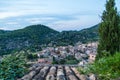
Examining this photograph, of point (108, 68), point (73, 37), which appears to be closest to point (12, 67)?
point (108, 68)

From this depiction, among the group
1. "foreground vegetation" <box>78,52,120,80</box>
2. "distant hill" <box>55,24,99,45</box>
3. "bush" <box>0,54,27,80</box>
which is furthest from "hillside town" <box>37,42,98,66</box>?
"distant hill" <box>55,24,99,45</box>

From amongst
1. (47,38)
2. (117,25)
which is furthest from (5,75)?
(47,38)

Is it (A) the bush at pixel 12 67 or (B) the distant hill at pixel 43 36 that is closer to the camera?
(A) the bush at pixel 12 67

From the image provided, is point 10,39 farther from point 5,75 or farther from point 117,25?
point 5,75

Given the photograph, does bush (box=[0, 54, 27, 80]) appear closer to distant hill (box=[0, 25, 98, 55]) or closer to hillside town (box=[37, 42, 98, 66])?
hillside town (box=[37, 42, 98, 66])

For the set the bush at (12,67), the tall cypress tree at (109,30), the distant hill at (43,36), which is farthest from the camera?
the distant hill at (43,36)

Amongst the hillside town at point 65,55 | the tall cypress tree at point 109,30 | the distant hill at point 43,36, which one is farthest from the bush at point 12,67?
the distant hill at point 43,36

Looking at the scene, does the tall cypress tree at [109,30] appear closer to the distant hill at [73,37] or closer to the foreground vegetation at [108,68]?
the foreground vegetation at [108,68]
